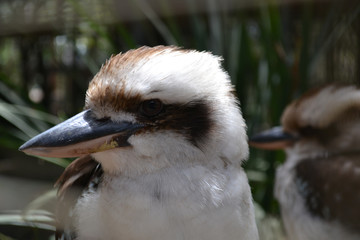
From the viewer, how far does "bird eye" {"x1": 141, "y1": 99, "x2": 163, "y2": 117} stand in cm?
83

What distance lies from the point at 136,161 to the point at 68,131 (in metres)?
0.13

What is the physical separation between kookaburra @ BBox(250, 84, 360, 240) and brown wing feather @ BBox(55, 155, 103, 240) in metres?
0.77

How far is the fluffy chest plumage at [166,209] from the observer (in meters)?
0.79

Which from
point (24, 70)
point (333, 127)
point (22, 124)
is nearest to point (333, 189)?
point (333, 127)

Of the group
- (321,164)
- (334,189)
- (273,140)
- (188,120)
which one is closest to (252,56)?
(273,140)

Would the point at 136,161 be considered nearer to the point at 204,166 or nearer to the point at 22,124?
the point at 204,166

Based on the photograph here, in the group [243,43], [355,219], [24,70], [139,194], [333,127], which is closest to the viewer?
[139,194]

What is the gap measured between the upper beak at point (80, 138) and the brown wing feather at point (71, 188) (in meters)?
0.11

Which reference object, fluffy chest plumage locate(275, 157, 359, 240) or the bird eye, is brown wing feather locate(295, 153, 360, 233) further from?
the bird eye

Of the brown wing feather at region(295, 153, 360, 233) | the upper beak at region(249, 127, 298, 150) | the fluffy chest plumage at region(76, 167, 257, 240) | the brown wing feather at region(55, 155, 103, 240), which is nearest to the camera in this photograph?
the fluffy chest plumage at region(76, 167, 257, 240)

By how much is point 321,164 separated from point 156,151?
847mm

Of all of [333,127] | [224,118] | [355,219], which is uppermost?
[224,118]

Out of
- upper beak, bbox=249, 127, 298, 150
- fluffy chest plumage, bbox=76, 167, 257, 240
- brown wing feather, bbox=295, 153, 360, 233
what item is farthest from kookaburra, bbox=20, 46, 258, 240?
upper beak, bbox=249, 127, 298, 150

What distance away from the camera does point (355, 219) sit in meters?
1.33
